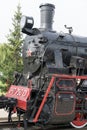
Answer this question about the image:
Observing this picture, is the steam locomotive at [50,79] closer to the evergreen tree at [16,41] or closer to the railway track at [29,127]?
the railway track at [29,127]

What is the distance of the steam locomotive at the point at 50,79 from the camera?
25.5 feet

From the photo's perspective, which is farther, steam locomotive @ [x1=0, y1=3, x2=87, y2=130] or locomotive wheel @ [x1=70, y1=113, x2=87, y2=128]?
locomotive wheel @ [x1=70, y1=113, x2=87, y2=128]

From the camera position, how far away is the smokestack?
937 centimetres

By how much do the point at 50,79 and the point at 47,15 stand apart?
8.37ft

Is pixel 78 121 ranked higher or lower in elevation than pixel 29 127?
higher

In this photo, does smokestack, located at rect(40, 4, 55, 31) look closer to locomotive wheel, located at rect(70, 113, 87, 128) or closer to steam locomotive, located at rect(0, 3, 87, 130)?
steam locomotive, located at rect(0, 3, 87, 130)

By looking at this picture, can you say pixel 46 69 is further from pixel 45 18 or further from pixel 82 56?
pixel 45 18

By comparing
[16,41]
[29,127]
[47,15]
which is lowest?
[29,127]

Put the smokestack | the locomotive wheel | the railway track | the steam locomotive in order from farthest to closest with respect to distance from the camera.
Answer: the smokestack, the locomotive wheel, the railway track, the steam locomotive

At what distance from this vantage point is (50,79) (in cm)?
791

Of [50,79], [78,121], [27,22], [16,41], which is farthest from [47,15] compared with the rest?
[16,41]

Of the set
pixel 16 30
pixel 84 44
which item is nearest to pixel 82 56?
pixel 84 44

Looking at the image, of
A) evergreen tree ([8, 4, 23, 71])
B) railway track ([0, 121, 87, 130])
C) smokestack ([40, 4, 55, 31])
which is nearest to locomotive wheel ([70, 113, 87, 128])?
railway track ([0, 121, 87, 130])

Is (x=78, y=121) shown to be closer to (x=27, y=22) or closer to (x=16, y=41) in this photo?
(x=27, y=22)
